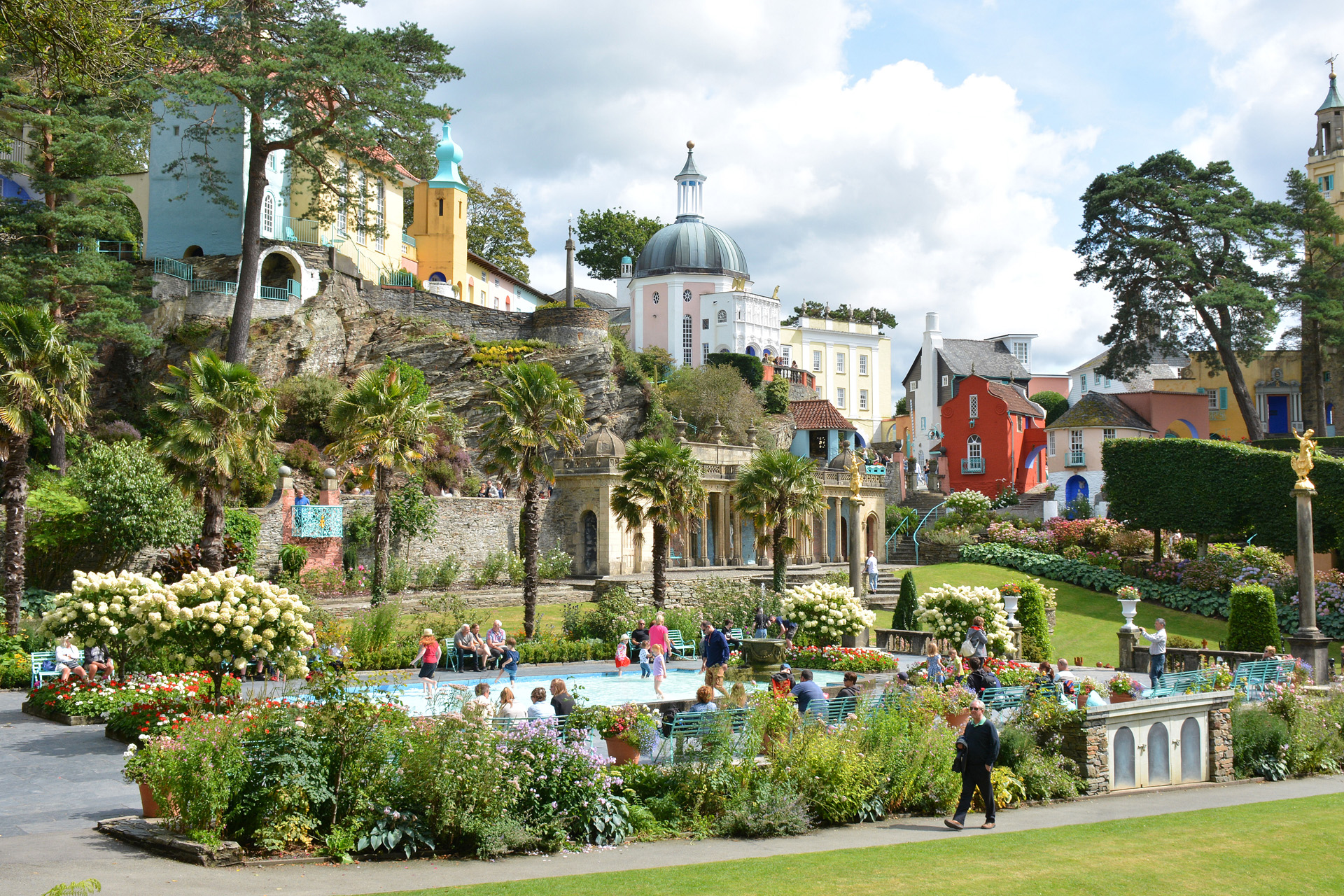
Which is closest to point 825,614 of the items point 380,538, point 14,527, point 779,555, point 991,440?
point 779,555

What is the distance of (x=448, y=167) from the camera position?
60188 millimetres

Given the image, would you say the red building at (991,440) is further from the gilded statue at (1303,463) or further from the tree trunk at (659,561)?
the gilded statue at (1303,463)

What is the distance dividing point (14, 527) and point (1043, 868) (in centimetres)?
2134

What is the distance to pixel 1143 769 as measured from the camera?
1557cm

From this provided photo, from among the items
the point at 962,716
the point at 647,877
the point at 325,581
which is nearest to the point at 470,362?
the point at 325,581

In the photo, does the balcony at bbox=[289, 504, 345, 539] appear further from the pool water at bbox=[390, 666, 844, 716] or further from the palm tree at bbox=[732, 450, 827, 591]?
the palm tree at bbox=[732, 450, 827, 591]

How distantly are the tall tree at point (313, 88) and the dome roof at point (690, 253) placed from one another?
34166 mm

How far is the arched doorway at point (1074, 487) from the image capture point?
5312 cm

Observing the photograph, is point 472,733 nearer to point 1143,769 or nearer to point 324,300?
point 1143,769

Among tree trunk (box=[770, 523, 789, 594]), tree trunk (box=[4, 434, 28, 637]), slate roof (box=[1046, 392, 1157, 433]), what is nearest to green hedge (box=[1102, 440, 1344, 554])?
slate roof (box=[1046, 392, 1157, 433])

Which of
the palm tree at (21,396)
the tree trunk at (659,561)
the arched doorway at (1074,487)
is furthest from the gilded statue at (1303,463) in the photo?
the arched doorway at (1074,487)

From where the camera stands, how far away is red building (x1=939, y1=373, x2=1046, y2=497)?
188ft

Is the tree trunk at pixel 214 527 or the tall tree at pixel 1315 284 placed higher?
the tall tree at pixel 1315 284

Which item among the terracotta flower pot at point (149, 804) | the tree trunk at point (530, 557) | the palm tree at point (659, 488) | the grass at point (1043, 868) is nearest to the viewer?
the grass at point (1043, 868)
